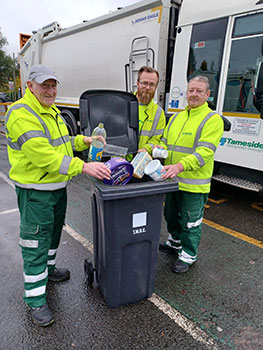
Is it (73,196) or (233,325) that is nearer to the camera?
(233,325)

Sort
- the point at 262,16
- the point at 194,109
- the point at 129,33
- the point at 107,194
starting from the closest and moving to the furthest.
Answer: the point at 107,194 < the point at 194,109 < the point at 262,16 < the point at 129,33

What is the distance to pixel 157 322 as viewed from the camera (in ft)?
6.40

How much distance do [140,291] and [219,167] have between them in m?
2.48

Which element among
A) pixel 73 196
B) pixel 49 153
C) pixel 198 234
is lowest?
pixel 73 196

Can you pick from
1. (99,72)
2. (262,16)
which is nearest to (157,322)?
(262,16)

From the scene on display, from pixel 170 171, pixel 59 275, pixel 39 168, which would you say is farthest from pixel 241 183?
pixel 39 168

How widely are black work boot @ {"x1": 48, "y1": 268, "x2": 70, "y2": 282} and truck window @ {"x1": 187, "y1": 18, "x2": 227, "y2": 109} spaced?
2941mm

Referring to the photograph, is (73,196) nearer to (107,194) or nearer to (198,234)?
(198,234)

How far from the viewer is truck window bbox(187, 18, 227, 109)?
365 centimetres

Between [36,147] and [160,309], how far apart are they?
1.53 m

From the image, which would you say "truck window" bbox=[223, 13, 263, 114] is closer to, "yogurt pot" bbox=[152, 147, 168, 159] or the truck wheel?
"yogurt pot" bbox=[152, 147, 168, 159]

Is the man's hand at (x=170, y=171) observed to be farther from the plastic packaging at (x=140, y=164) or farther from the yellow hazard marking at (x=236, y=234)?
the yellow hazard marking at (x=236, y=234)

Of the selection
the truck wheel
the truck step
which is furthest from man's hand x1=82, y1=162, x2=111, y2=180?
the truck wheel

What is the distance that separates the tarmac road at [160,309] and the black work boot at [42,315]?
4 cm
